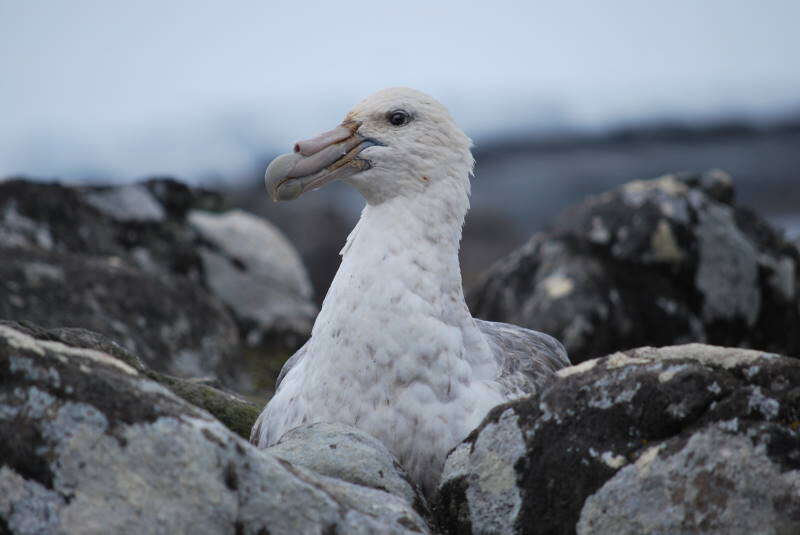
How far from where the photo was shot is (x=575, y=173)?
2070cm

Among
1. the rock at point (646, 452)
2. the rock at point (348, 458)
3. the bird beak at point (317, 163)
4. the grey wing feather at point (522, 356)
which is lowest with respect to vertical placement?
the grey wing feather at point (522, 356)

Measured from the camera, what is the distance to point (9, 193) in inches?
390

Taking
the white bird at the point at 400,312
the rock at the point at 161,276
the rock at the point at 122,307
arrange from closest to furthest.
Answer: the white bird at the point at 400,312, the rock at the point at 122,307, the rock at the point at 161,276

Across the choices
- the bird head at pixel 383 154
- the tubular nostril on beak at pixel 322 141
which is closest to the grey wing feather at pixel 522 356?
the bird head at pixel 383 154

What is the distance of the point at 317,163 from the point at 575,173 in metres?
16.2

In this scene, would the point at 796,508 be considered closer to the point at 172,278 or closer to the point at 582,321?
the point at 582,321

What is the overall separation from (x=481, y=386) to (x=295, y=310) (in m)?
6.35

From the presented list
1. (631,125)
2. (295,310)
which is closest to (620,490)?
(295,310)

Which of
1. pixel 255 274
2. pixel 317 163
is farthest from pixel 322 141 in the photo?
pixel 255 274

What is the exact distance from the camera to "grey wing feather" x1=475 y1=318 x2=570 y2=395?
16.6 feet

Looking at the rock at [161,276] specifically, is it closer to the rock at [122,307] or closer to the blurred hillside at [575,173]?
the rock at [122,307]

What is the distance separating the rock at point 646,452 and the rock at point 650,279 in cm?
620

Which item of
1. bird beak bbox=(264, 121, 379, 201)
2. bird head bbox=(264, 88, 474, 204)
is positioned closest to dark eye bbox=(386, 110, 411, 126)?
bird head bbox=(264, 88, 474, 204)

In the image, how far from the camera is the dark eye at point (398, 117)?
5.28 metres
